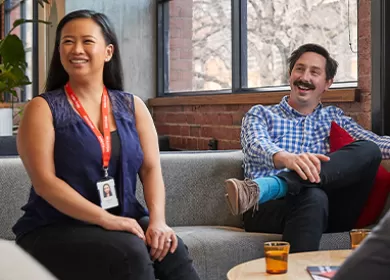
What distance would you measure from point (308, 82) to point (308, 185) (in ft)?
2.19

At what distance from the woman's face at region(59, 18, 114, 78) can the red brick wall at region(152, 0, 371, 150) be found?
173 cm

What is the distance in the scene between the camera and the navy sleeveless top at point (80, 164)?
2398 millimetres

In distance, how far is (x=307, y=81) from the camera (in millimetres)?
3469

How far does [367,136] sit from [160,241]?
4.55 feet

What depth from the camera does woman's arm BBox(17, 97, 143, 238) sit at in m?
2.34

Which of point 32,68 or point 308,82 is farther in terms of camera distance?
point 32,68

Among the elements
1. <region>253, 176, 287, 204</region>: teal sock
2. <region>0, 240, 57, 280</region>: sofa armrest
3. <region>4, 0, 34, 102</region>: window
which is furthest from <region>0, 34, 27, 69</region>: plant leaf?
<region>0, 240, 57, 280</region>: sofa armrest

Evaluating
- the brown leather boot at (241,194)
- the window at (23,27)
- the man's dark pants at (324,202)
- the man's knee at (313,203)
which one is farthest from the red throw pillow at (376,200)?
the window at (23,27)

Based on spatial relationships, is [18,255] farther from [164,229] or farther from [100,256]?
[164,229]

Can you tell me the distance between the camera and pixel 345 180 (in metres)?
3.01

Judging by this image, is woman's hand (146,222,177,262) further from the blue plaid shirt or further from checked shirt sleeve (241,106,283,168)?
the blue plaid shirt

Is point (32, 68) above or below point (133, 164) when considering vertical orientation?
above

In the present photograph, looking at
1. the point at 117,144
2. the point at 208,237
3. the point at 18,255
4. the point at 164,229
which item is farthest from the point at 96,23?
the point at 18,255

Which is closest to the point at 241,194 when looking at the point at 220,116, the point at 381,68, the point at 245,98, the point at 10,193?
A: the point at 10,193
